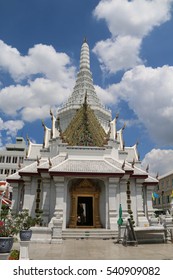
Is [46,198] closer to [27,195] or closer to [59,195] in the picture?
[59,195]

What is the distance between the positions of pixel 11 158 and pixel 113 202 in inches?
1676

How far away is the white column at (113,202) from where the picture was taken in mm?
15320

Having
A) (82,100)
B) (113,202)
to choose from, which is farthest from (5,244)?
(82,100)

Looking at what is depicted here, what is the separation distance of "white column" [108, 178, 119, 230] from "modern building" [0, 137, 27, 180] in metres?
34.8

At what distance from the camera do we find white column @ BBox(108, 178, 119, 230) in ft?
50.3

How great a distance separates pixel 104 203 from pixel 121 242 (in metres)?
4.56

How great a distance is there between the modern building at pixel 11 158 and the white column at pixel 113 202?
34.8 m

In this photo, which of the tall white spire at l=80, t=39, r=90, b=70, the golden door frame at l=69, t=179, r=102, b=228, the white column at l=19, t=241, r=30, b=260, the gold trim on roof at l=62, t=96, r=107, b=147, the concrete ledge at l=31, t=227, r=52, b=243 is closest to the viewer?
the white column at l=19, t=241, r=30, b=260

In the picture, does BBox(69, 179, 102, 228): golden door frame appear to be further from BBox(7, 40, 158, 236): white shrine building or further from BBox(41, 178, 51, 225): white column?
BBox(41, 178, 51, 225): white column

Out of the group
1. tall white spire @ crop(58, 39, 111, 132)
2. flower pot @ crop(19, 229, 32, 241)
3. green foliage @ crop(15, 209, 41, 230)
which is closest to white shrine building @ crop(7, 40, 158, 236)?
green foliage @ crop(15, 209, 41, 230)

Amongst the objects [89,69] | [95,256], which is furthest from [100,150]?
[89,69]

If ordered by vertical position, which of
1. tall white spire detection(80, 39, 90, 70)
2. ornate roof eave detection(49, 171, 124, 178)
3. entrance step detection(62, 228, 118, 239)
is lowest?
entrance step detection(62, 228, 118, 239)

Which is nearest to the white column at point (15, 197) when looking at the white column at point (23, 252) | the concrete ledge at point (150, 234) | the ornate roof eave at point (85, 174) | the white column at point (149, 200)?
the ornate roof eave at point (85, 174)

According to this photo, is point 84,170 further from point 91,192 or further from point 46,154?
point 46,154
